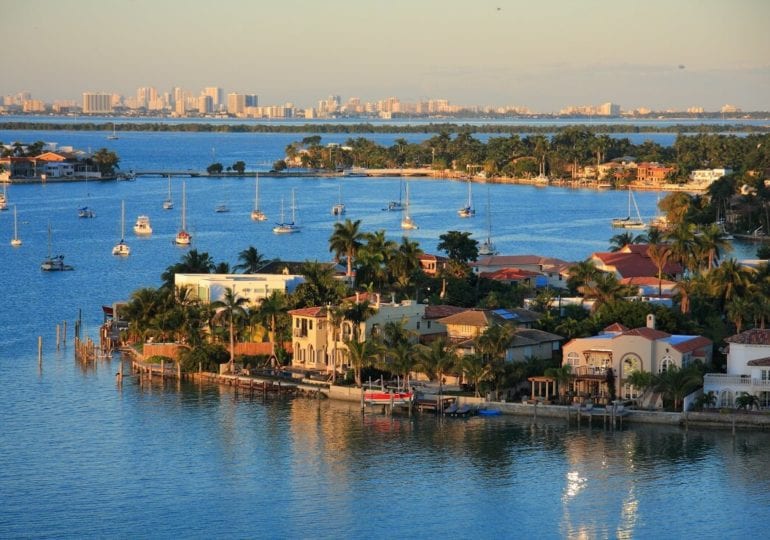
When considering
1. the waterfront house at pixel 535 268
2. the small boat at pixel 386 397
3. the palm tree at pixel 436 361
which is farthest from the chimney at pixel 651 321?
the waterfront house at pixel 535 268

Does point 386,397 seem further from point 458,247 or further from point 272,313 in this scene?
point 458,247

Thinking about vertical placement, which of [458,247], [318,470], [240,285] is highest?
[458,247]

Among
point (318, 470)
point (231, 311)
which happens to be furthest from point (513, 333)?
point (318, 470)

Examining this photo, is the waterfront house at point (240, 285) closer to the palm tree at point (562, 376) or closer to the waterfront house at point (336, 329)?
the waterfront house at point (336, 329)

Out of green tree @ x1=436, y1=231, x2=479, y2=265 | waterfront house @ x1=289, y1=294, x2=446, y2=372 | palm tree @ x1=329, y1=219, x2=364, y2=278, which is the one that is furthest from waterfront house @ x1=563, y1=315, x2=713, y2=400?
green tree @ x1=436, y1=231, x2=479, y2=265

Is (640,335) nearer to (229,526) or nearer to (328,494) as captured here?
(328,494)

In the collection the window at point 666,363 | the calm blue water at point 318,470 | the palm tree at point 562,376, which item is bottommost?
the calm blue water at point 318,470

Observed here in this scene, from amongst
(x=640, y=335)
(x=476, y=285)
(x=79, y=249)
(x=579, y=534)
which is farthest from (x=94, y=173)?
(x=579, y=534)
